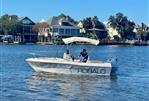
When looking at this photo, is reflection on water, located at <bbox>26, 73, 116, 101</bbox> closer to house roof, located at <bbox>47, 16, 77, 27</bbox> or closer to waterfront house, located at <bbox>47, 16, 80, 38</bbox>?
waterfront house, located at <bbox>47, 16, 80, 38</bbox>

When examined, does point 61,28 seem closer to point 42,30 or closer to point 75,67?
point 42,30

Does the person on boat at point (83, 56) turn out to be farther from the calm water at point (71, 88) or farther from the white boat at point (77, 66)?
the calm water at point (71, 88)

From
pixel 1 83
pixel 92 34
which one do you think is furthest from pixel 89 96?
pixel 92 34

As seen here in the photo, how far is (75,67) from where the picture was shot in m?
31.9

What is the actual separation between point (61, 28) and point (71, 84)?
112347 mm

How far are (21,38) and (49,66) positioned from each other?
377ft

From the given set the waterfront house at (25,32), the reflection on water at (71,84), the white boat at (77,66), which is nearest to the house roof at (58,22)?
the waterfront house at (25,32)

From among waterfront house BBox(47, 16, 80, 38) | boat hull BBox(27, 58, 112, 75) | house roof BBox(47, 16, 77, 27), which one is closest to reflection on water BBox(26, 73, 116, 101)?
boat hull BBox(27, 58, 112, 75)

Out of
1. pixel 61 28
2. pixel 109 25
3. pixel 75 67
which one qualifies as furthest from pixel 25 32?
pixel 75 67

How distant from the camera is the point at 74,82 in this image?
29078 millimetres

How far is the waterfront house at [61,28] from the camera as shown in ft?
461

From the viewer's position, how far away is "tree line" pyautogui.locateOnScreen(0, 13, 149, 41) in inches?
5699

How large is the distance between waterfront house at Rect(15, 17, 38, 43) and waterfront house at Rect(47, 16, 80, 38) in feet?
22.0

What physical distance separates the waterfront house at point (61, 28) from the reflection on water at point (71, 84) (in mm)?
107629
